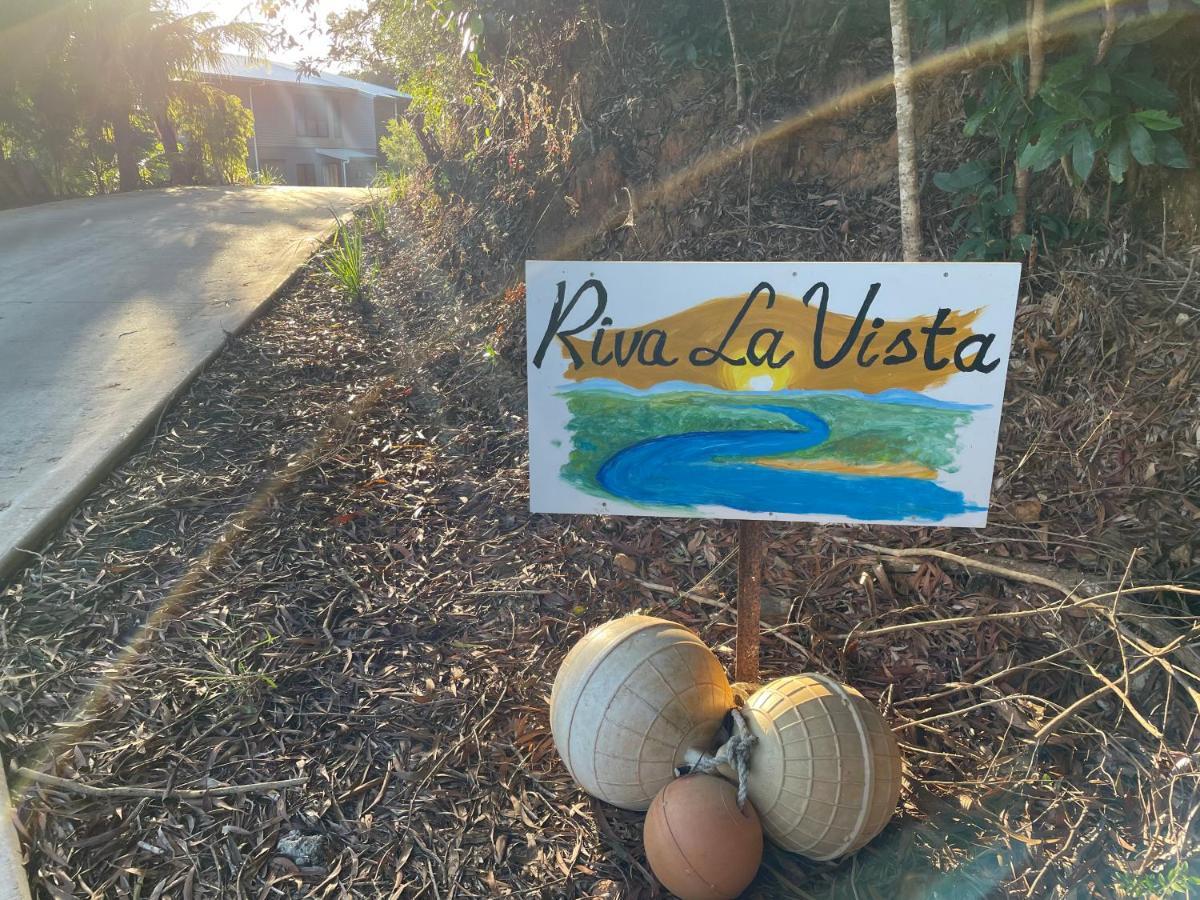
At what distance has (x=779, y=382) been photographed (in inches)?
73.5

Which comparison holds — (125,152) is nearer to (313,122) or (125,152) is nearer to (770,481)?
(313,122)

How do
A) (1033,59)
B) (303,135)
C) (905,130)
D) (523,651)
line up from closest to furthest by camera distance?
1. (523,651)
2. (1033,59)
3. (905,130)
4. (303,135)

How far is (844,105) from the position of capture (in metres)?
3.96

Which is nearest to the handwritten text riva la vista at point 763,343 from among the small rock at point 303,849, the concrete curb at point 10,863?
the small rock at point 303,849

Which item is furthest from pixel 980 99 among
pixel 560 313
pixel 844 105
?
pixel 560 313

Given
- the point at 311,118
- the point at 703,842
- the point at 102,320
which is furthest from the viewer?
the point at 311,118

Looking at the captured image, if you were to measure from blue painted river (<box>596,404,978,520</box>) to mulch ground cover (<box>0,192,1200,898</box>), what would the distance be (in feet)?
1.74

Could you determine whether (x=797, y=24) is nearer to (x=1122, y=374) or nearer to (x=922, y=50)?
(x=922, y=50)

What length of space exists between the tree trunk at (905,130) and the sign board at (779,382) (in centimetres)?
83

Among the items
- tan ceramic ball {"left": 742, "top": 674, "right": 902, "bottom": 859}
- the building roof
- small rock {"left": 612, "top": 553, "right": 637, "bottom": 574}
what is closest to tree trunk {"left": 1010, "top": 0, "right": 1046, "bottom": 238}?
small rock {"left": 612, "top": 553, "right": 637, "bottom": 574}

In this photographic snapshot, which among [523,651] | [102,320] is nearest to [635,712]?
[523,651]

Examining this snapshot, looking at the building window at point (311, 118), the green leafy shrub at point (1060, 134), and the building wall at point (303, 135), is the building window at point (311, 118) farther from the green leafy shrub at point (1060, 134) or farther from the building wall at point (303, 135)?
the green leafy shrub at point (1060, 134)

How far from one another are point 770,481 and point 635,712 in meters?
0.64

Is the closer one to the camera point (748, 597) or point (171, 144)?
point (748, 597)
